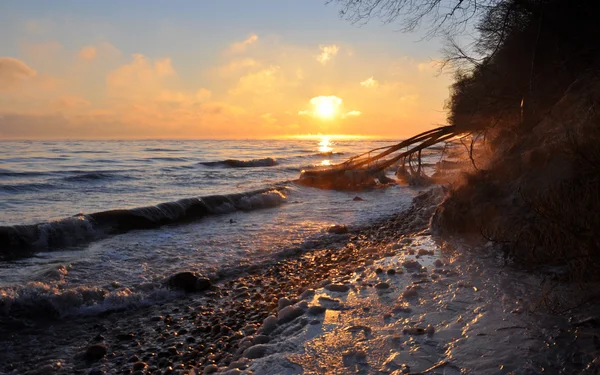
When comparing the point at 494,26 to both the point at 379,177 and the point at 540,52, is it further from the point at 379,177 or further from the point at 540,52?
the point at 379,177

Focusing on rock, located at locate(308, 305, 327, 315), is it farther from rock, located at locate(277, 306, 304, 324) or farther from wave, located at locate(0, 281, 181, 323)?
wave, located at locate(0, 281, 181, 323)

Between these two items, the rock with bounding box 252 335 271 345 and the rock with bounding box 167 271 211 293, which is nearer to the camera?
the rock with bounding box 252 335 271 345

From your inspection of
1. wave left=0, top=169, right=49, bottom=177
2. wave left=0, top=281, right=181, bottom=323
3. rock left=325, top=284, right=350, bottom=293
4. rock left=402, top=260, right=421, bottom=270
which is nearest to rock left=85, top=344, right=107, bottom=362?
wave left=0, top=281, right=181, bottom=323

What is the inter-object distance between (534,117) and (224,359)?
6401mm

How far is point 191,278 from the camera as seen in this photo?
18.4 ft

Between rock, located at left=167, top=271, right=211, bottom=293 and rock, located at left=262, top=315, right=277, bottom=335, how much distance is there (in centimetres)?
186

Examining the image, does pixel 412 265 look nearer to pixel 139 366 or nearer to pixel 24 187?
pixel 139 366

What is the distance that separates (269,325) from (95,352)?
166 cm

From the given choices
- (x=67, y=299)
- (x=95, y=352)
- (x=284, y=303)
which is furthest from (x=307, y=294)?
(x=67, y=299)

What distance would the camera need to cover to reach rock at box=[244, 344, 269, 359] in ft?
10.8

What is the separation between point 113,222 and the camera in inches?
407

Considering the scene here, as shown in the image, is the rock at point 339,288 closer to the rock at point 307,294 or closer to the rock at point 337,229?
the rock at point 307,294

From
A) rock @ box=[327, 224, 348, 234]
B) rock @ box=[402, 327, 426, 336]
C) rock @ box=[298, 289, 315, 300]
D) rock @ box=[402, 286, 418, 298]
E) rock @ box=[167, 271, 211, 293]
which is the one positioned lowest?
rock @ box=[167, 271, 211, 293]

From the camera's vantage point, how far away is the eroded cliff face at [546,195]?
245 centimetres
